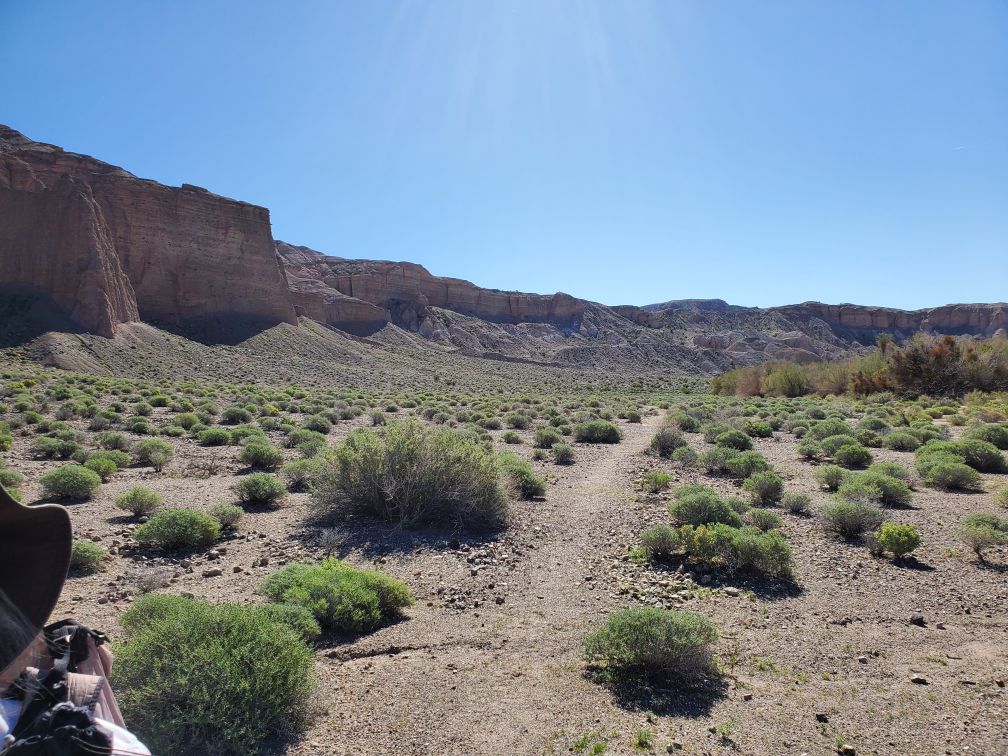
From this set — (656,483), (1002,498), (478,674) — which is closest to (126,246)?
(656,483)

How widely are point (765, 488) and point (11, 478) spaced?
12993 millimetres

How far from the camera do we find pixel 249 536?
8.16 meters

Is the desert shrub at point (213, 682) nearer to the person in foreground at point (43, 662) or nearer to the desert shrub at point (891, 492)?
the person in foreground at point (43, 662)

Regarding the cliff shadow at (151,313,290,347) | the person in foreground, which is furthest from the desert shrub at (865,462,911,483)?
the cliff shadow at (151,313,290,347)

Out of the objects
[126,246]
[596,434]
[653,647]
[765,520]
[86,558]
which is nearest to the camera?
[653,647]

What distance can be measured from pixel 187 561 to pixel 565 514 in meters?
5.80

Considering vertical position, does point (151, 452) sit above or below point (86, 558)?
below

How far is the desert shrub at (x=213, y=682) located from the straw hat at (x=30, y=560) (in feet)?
6.68

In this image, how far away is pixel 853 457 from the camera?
1373cm

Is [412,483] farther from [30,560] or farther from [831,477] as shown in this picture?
[831,477]

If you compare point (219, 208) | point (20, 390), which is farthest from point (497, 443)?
point (219, 208)

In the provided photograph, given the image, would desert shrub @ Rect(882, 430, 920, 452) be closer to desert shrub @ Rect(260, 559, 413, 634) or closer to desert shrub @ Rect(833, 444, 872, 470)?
desert shrub @ Rect(833, 444, 872, 470)

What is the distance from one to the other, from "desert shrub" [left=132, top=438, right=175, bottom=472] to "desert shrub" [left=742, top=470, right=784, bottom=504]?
12.2 meters

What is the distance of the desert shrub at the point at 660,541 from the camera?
7.71 metres
